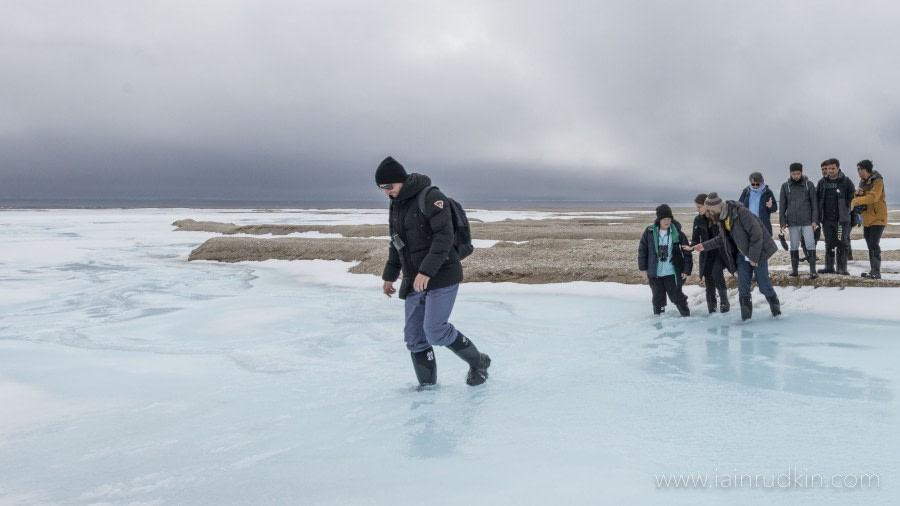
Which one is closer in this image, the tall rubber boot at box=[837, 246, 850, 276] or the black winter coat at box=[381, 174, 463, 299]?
the black winter coat at box=[381, 174, 463, 299]

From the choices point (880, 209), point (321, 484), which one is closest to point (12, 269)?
point (321, 484)

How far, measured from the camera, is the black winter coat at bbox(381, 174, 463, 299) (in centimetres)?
498

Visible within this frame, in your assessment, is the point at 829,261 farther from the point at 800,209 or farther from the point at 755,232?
the point at 755,232

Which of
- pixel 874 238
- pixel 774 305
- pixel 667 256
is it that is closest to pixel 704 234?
pixel 667 256

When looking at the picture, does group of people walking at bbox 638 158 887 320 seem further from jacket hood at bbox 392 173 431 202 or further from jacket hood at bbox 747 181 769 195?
jacket hood at bbox 392 173 431 202

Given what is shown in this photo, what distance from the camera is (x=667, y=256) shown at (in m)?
9.30

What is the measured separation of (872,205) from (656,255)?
3.96m

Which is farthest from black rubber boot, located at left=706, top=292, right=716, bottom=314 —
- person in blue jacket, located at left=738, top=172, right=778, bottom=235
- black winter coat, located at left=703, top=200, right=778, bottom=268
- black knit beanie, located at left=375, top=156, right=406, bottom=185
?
black knit beanie, located at left=375, top=156, right=406, bottom=185

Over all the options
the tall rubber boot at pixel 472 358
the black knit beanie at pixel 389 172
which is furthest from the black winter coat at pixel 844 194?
the black knit beanie at pixel 389 172

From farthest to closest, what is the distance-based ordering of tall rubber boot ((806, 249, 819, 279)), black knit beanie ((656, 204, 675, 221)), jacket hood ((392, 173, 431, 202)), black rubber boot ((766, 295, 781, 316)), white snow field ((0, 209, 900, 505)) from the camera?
tall rubber boot ((806, 249, 819, 279))
black rubber boot ((766, 295, 781, 316))
black knit beanie ((656, 204, 675, 221))
jacket hood ((392, 173, 431, 202))
white snow field ((0, 209, 900, 505))

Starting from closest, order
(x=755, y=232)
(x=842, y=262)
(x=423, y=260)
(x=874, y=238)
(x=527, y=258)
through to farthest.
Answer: (x=423, y=260) < (x=755, y=232) < (x=874, y=238) < (x=842, y=262) < (x=527, y=258)

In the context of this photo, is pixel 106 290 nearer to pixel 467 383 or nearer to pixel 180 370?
pixel 180 370

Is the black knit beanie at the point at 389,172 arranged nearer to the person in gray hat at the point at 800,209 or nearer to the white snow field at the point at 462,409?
the white snow field at the point at 462,409

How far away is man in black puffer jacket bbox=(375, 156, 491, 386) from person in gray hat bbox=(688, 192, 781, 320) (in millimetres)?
5086
